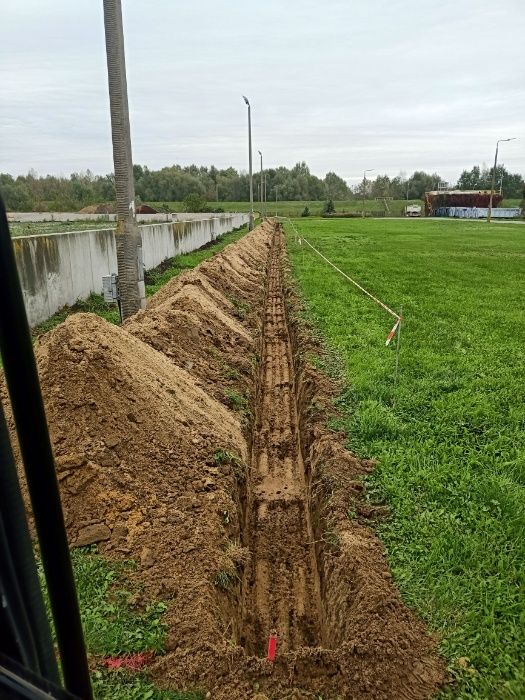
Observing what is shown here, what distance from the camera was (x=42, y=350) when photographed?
5684mm

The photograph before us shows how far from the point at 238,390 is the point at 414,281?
1093 centimetres

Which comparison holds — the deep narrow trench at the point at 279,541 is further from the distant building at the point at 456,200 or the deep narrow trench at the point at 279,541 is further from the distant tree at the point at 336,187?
the distant tree at the point at 336,187

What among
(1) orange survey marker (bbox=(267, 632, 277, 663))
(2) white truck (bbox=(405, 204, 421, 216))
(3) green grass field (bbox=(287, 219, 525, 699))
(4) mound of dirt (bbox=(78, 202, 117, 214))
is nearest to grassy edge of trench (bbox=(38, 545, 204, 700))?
(1) orange survey marker (bbox=(267, 632, 277, 663))

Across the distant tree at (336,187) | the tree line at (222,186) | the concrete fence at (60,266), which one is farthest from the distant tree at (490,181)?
the concrete fence at (60,266)

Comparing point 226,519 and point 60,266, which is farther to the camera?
point 60,266

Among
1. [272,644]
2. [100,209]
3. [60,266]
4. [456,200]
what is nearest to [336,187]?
[456,200]

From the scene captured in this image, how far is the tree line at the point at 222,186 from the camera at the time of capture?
82812 millimetres

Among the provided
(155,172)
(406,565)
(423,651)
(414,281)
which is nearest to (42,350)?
(406,565)

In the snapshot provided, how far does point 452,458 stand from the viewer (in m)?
5.25

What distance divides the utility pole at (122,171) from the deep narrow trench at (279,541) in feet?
9.60

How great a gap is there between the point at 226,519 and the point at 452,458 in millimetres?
2318

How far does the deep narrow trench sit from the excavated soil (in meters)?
0.02

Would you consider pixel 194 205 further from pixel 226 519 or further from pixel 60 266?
pixel 226 519

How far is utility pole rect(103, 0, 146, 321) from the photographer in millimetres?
8195
